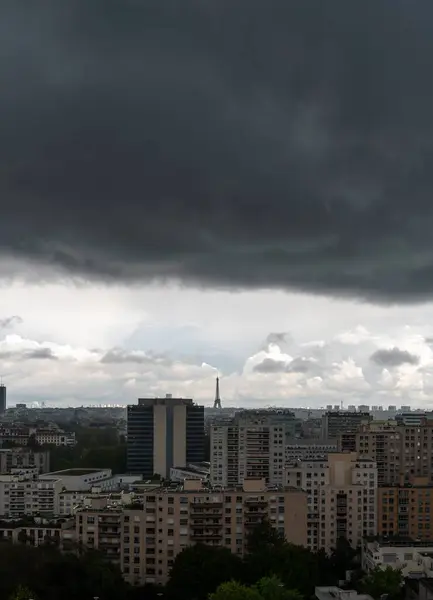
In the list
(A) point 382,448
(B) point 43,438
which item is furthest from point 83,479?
(B) point 43,438

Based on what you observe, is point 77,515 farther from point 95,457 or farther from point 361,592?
point 95,457

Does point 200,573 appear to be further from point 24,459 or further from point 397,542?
point 24,459

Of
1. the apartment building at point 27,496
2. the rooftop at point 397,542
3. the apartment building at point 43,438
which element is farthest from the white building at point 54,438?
the rooftop at point 397,542

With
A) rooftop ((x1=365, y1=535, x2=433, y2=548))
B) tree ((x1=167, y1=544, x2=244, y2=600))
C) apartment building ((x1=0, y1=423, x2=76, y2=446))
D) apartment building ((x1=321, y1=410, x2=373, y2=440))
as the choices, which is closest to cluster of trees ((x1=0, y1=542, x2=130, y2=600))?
tree ((x1=167, y1=544, x2=244, y2=600))

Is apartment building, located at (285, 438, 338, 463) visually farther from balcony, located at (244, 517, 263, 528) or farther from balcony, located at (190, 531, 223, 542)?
balcony, located at (190, 531, 223, 542)

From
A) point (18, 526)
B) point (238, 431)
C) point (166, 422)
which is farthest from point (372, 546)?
point (166, 422)

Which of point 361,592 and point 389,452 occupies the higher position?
point 389,452

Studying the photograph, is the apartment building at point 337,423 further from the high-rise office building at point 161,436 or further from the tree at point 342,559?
the tree at point 342,559
